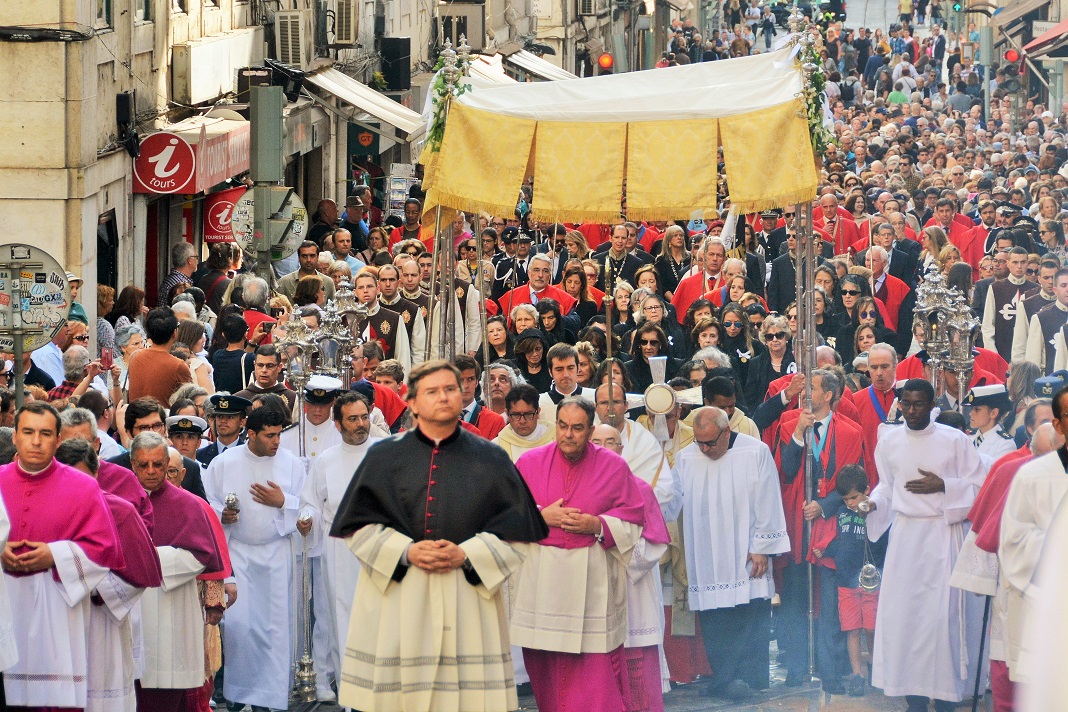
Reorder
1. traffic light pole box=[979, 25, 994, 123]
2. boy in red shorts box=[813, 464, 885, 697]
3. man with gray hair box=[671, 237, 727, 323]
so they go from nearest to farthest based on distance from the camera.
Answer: boy in red shorts box=[813, 464, 885, 697] → man with gray hair box=[671, 237, 727, 323] → traffic light pole box=[979, 25, 994, 123]

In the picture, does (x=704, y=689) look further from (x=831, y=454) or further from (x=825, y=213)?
(x=825, y=213)

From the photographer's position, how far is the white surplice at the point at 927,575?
1015 centimetres

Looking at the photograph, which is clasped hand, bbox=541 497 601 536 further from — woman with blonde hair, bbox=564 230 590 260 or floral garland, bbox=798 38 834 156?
woman with blonde hair, bbox=564 230 590 260

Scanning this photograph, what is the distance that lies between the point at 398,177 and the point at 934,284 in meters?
12.2

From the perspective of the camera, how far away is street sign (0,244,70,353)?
405 inches

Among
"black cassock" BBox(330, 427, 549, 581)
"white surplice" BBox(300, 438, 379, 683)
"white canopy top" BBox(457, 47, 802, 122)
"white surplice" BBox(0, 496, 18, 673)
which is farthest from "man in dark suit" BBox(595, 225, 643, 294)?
"black cassock" BBox(330, 427, 549, 581)

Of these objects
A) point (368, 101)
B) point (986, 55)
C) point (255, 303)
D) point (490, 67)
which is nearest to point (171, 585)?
point (255, 303)

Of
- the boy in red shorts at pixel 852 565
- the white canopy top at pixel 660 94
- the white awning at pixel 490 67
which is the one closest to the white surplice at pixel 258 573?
the white canopy top at pixel 660 94

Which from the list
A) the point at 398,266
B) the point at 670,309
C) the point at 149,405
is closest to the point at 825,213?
the point at 670,309

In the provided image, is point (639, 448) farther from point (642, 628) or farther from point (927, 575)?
point (927, 575)

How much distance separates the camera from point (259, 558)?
34.4 feet

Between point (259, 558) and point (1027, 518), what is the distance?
4.01m

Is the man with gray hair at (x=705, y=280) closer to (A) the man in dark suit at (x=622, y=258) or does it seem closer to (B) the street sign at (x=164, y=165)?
(A) the man in dark suit at (x=622, y=258)

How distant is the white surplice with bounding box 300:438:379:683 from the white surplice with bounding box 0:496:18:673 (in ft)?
8.71
